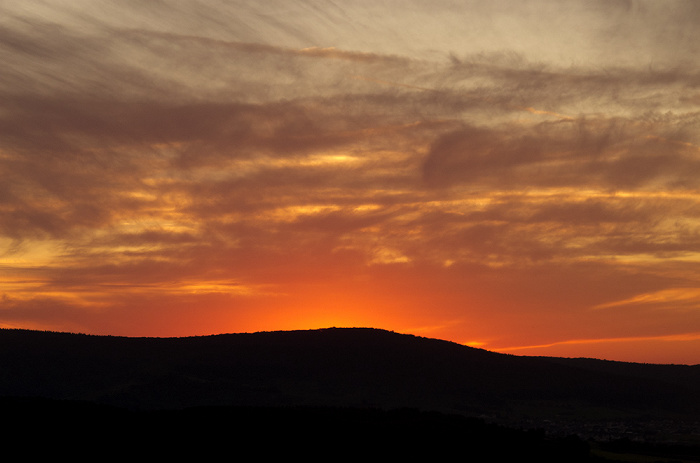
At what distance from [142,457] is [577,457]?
66.8 metres

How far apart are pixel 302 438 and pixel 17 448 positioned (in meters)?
38.4

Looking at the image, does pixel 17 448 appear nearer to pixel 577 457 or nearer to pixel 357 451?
pixel 357 451

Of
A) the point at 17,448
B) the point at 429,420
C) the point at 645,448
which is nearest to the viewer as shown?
the point at 17,448

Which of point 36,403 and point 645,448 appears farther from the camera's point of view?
point 645,448

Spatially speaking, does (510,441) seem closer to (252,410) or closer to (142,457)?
(252,410)

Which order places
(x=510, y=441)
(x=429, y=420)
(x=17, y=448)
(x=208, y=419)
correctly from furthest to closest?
(x=429, y=420), (x=510, y=441), (x=208, y=419), (x=17, y=448)

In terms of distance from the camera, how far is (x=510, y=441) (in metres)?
126

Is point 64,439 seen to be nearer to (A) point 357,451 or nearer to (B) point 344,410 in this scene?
(A) point 357,451

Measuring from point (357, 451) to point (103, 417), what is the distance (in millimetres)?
36591

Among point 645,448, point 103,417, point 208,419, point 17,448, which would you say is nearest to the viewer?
point 17,448

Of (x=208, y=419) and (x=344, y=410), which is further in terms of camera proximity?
(x=344, y=410)

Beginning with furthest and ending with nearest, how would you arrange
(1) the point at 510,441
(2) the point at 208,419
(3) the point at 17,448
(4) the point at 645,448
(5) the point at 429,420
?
1. (4) the point at 645,448
2. (5) the point at 429,420
3. (1) the point at 510,441
4. (2) the point at 208,419
5. (3) the point at 17,448

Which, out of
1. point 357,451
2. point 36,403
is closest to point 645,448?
point 357,451

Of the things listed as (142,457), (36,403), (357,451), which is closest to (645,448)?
(357,451)
